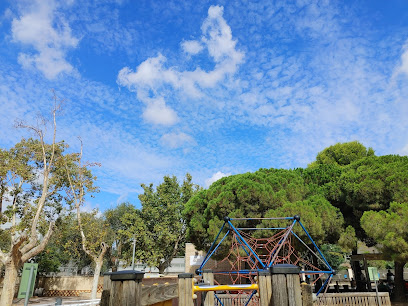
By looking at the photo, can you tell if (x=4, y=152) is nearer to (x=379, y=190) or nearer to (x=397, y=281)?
(x=379, y=190)

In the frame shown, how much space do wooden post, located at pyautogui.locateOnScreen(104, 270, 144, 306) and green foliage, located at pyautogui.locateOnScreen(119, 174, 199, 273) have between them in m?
23.5

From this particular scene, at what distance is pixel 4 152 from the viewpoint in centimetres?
1609

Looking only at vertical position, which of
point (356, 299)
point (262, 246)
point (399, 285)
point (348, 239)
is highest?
point (348, 239)

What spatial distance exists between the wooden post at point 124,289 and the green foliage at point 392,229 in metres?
12.2

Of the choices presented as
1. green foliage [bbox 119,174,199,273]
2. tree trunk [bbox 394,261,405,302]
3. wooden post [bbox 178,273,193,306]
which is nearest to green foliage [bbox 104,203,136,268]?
green foliage [bbox 119,174,199,273]

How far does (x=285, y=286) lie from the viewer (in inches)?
75.9

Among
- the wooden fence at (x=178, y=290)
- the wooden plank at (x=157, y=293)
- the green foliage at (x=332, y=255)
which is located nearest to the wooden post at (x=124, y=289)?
the wooden fence at (x=178, y=290)

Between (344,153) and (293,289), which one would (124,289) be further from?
(344,153)

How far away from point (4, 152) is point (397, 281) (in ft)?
69.7

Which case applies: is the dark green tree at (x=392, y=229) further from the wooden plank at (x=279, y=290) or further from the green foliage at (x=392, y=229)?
the wooden plank at (x=279, y=290)

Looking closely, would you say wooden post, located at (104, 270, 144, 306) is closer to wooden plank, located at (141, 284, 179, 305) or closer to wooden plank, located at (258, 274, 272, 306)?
wooden plank, located at (141, 284, 179, 305)

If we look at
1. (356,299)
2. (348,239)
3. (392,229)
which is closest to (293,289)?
(356,299)

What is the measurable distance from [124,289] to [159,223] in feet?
79.8

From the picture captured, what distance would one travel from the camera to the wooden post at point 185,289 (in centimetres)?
375
